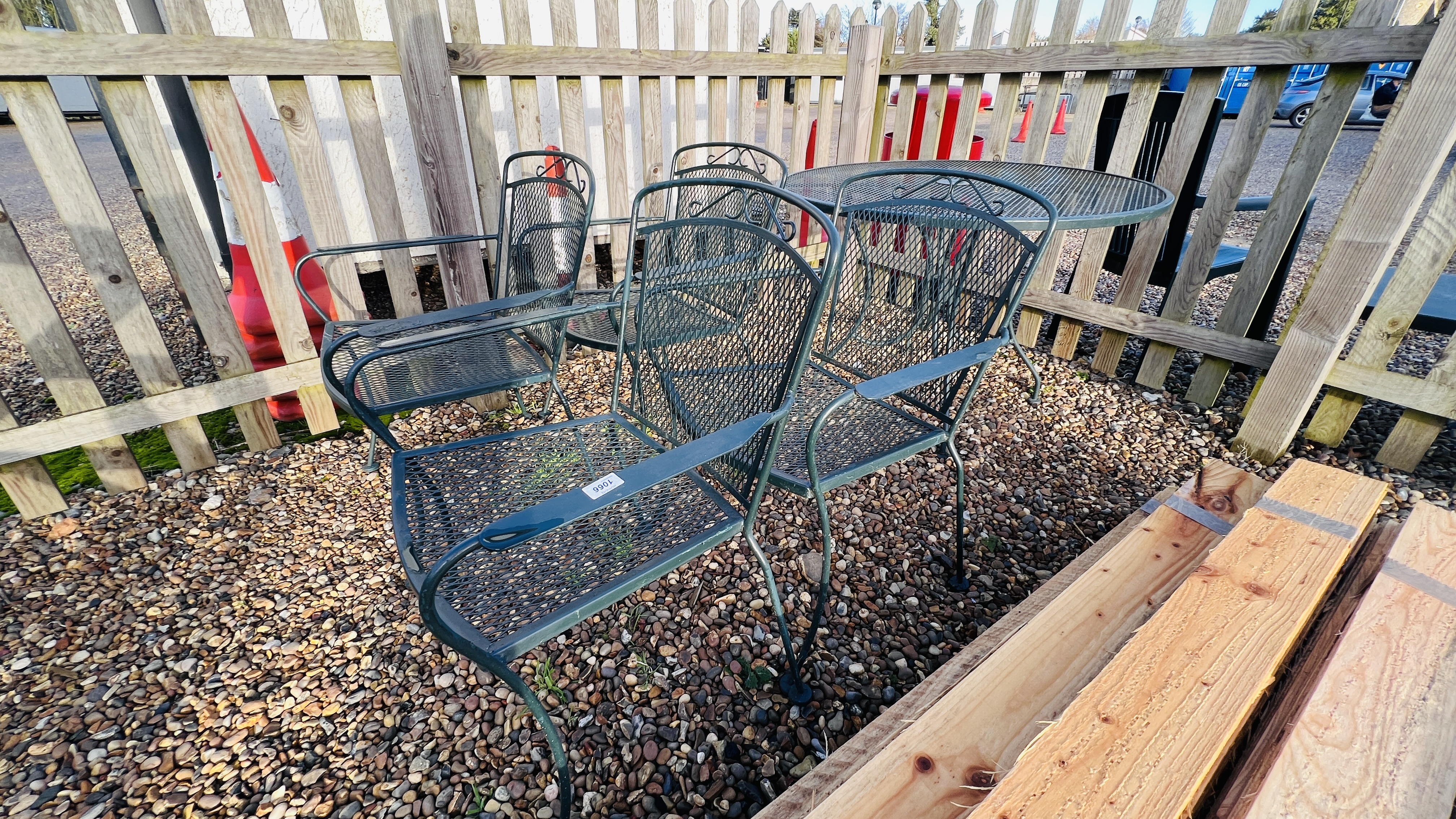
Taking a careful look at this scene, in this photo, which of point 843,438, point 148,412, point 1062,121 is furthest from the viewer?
point 1062,121

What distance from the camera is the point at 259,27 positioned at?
1.91 meters

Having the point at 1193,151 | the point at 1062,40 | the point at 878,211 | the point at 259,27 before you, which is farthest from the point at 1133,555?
the point at 259,27

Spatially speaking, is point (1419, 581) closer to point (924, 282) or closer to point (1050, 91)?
point (924, 282)

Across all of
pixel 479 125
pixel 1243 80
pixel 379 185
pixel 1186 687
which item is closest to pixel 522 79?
pixel 479 125

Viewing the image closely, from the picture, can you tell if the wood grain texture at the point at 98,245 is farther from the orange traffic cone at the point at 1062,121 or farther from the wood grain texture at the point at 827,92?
the orange traffic cone at the point at 1062,121

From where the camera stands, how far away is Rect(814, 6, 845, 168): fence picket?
3.38m

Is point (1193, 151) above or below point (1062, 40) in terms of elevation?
below

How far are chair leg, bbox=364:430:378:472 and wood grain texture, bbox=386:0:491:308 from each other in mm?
677

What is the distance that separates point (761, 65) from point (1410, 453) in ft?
10.4

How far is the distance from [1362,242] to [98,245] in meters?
4.04

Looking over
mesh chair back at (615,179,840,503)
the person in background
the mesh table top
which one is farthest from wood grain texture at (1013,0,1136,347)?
the person in background

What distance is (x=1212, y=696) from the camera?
91 cm

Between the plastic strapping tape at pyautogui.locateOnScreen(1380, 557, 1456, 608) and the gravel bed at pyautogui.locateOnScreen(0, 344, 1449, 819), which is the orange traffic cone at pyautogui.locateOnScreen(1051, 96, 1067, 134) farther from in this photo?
the plastic strapping tape at pyautogui.locateOnScreen(1380, 557, 1456, 608)

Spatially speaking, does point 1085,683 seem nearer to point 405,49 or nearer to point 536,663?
point 536,663
